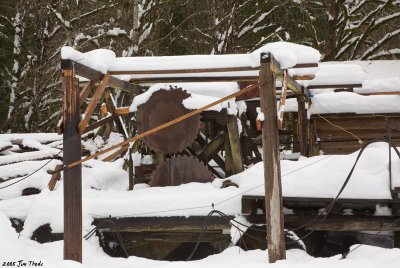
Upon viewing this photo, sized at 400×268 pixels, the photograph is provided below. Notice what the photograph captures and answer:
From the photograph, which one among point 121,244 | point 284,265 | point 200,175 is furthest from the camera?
point 200,175

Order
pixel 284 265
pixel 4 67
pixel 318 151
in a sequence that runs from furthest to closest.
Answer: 1. pixel 4 67
2. pixel 318 151
3. pixel 284 265

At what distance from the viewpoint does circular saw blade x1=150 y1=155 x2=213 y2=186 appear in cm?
974

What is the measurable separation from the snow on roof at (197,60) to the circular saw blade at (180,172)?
3161 millimetres

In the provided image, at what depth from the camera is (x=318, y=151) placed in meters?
12.5

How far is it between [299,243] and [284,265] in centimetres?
212

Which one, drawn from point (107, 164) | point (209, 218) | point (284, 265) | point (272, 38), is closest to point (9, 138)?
point (107, 164)

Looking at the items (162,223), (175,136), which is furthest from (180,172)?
(162,223)

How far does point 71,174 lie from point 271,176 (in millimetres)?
2713

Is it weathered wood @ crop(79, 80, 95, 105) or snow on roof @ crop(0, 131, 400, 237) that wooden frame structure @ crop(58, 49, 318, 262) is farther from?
snow on roof @ crop(0, 131, 400, 237)

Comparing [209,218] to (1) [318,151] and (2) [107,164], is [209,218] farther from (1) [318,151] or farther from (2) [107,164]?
(1) [318,151]

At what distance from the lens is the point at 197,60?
6.88 metres

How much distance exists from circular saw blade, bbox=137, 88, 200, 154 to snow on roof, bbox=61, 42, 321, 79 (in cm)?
280

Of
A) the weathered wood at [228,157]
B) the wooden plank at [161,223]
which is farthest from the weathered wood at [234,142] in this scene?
the wooden plank at [161,223]

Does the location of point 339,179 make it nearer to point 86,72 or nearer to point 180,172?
point 180,172
